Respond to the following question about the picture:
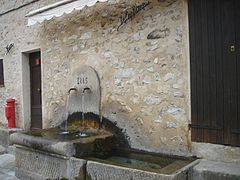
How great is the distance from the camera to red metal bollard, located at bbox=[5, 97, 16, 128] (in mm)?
7324

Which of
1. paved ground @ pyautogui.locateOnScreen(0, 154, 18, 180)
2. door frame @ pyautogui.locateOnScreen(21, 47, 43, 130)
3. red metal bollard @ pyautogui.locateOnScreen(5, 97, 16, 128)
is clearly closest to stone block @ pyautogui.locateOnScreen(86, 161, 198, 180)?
paved ground @ pyautogui.locateOnScreen(0, 154, 18, 180)

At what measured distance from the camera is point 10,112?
7328 mm

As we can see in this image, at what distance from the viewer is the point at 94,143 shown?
446 cm

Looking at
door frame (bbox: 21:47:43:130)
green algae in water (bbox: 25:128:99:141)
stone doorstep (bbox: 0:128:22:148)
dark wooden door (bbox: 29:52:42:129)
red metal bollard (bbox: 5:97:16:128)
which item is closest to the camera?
green algae in water (bbox: 25:128:99:141)

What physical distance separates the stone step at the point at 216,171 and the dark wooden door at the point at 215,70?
0.33 meters

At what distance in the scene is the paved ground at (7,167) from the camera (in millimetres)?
5043

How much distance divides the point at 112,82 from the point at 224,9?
2.17m

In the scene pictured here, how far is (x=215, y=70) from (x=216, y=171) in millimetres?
1271

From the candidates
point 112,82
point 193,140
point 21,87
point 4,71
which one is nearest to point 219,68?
point 193,140

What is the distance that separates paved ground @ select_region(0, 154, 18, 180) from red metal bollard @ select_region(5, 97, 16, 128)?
3.71ft

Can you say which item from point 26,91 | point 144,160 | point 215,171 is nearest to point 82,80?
point 144,160

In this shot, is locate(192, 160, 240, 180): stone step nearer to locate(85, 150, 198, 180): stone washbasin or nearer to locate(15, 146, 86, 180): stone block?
locate(85, 150, 198, 180): stone washbasin

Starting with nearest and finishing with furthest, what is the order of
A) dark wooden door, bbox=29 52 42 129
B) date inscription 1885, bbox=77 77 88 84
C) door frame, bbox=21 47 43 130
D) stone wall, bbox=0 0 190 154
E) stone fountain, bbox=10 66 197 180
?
stone fountain, bbox=10 66 197 180
stone wall, bbox=0 0 190 154
date inscription 1885, bbox=77 77 88 84
dark wooden door, bbox=29 52 42 129
door frame, bbox=21 47 43 130

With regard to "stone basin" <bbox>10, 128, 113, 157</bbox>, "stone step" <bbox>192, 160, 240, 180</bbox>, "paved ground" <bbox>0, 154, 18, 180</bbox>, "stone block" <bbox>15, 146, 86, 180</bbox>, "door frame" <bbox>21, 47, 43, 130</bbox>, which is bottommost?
"paved ground" <bbox>0, 154, 18, 180</bbox>
